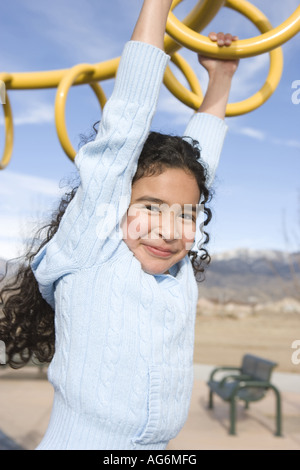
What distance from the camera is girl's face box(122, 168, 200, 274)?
91cm

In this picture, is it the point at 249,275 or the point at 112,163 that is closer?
the point at 112,163

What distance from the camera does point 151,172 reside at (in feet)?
3.04

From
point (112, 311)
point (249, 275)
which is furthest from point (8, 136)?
point (249, 275)

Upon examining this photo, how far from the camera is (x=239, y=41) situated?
99 cm

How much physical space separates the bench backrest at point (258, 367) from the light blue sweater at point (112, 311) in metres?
2.86

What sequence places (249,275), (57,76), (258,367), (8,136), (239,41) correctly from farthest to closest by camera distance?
(249,275) < (258,367) < (8,136) < (57,76) < (239,41)

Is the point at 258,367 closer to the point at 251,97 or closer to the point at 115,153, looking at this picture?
the point at 251,97

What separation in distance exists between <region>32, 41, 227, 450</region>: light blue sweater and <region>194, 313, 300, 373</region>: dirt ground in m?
5.71

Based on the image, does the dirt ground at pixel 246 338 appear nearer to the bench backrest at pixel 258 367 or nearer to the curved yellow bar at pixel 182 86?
the bench backrest at pixel 258 367

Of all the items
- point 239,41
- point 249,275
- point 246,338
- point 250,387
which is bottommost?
point 246,338

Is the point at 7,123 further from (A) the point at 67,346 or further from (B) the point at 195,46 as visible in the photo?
(A) the point at 67,346

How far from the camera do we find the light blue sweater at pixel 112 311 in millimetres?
858

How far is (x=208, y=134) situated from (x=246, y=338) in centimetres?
891

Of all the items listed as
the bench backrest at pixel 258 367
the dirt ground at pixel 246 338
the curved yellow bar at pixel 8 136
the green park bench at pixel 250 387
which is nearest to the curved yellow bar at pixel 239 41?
the curved yellow bar at pixel 8 136
